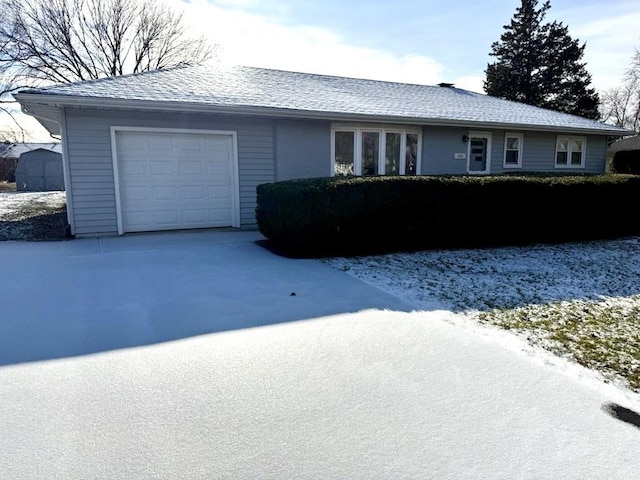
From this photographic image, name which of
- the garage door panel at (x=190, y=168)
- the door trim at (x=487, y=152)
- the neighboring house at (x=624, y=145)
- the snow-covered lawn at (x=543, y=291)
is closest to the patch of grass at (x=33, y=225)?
the garage door panel at (x=190, y=168)

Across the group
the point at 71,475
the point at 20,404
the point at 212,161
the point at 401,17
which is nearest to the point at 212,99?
the point at 212,161

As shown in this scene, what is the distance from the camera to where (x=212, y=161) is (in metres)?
9.56

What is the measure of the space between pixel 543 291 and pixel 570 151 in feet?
37.4

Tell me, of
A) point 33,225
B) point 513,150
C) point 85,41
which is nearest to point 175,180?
point 33,225

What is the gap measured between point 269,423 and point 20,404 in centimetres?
160

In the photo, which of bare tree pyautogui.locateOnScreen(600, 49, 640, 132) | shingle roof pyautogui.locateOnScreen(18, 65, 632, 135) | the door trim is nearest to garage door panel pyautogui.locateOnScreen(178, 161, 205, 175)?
shingle roof pyautogui.locateOnScreen(18, 65, 632, 135)

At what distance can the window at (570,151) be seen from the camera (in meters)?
14.3

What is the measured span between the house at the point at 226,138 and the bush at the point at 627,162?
55.3 feet

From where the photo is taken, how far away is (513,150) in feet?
43.9

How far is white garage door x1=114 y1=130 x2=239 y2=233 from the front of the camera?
8.91m

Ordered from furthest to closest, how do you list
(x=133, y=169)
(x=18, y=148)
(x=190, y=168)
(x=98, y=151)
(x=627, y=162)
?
(x=18, y=148)
(x=627, y=162)
(x=190, y=168)
(x=133, y=169)
(x=98, y=151)

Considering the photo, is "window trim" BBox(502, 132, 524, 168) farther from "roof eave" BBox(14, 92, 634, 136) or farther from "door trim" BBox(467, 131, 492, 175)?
"roof eave" BBox(14, 92, 634, 136)

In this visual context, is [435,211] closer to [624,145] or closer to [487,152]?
[487,152]

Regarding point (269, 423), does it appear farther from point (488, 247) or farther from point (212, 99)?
point (212, 99)
